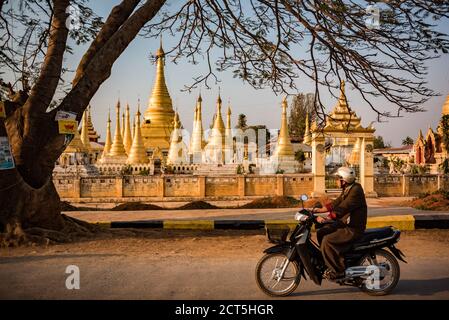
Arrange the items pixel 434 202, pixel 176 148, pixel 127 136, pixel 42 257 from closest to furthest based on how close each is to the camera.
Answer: pixel 42 257, pixel 434 202, pixel 176 148, pixel 127 136

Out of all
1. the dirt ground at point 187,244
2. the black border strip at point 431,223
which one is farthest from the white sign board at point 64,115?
the black border strip at point 431,223

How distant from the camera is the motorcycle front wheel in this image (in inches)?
174

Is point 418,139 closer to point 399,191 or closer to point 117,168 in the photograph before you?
point 399,191

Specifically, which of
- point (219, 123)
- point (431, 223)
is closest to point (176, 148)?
point (219, 123)

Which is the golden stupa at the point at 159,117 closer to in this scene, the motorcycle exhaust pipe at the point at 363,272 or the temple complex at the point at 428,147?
the temple complex at the point at 428,147

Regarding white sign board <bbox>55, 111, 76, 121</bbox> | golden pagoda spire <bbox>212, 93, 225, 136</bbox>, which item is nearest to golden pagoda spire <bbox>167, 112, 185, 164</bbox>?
golden pagoda spire <bbox>212, 93, 225, 136</bbox>

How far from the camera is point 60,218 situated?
765 centimetres

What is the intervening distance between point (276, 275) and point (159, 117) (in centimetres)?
3778

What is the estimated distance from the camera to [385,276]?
15.0 ft

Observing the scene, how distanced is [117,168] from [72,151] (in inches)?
155

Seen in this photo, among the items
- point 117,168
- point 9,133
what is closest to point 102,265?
point 9,133

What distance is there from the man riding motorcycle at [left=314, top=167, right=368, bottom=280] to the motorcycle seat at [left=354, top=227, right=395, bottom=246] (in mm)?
64

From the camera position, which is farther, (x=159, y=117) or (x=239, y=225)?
(x=159, y=117)

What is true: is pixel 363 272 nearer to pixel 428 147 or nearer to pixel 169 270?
pixel 169 270
